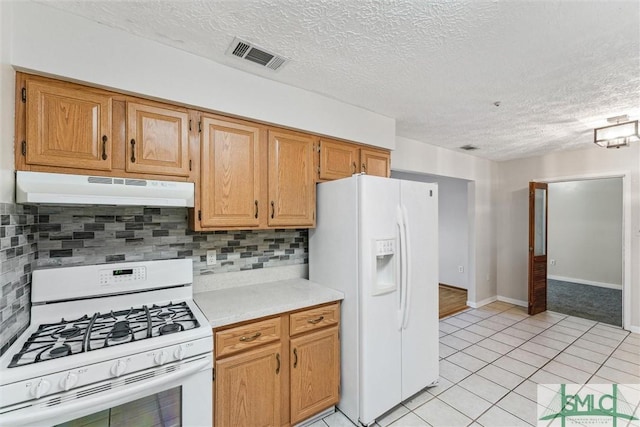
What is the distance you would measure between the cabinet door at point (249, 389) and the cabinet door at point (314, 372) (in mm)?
136

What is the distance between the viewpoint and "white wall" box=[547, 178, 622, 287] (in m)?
5.88

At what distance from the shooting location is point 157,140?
176cm

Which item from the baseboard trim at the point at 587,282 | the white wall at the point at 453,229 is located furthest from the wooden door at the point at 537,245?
the baseboard trim at the point at 587,282

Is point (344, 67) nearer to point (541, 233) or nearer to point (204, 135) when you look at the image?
point (204, 135)

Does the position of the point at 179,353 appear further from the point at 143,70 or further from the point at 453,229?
the point at 453,229

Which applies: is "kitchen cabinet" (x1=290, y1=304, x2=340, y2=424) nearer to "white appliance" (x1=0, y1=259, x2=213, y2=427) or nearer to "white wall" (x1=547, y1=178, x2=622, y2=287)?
"white appliance" (x1=0, y1=259, x2=213, y2=427)

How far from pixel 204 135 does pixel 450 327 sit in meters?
3.82

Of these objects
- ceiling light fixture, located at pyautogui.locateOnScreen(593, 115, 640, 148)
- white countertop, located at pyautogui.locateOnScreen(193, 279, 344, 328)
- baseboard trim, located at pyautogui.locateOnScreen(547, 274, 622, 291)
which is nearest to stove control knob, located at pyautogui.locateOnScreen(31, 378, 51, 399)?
white countertop, located at pyautogui.locateOnScreen(193, 279, 344, 328)

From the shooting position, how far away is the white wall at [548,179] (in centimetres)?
376

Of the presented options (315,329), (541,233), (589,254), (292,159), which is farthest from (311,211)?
(589,254)

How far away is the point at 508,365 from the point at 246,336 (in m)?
2.70

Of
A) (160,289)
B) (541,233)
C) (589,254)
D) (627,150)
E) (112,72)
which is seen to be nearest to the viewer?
(112,72)

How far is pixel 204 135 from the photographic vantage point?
1916 mm

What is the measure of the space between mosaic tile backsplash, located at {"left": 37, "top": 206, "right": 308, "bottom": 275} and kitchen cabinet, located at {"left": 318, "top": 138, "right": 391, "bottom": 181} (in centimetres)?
71
